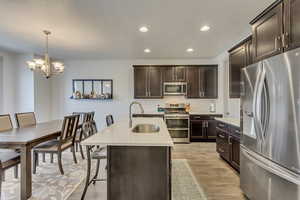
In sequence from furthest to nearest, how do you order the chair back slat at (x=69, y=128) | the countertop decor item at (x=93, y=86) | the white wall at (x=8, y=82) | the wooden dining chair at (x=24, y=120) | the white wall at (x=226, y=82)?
the countertop decor item at (x=93, y=86) → the white wall at (x=8, y=82) → the white wall at (x=226, y=82) → the wooden dining chair at (x=24, y=120) → the chair back slat at (x=69, y=128)

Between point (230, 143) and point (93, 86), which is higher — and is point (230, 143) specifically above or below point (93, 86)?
below

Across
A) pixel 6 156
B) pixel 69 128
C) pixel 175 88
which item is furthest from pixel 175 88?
pixel 6 156

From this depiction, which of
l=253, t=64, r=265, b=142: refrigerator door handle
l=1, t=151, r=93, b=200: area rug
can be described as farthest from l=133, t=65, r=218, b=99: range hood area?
l=253, t=64, r=265, b=142: refrigerator door handle

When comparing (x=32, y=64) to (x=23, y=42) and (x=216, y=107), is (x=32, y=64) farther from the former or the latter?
(x=216, y=107)

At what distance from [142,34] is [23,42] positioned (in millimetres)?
2901

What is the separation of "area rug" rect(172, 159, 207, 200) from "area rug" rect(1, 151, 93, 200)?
1.52 m

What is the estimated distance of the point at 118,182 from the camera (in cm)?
199

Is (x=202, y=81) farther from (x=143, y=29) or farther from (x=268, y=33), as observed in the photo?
(x=268, y=33)

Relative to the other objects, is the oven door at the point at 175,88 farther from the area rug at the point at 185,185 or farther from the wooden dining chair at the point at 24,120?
the wooden dining chair at the point at 24,120

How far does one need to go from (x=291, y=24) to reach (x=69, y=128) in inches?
141

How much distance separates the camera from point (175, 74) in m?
5.87

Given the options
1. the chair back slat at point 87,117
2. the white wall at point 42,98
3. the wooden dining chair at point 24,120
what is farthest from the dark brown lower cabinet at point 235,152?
the white wall at point 42,98

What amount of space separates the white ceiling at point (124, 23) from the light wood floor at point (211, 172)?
264 cm

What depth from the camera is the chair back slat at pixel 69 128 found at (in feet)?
11.0
